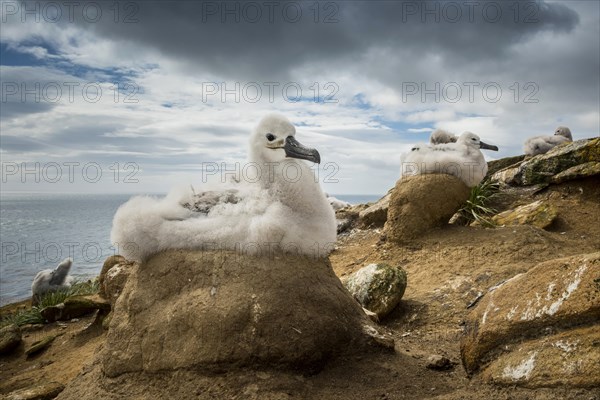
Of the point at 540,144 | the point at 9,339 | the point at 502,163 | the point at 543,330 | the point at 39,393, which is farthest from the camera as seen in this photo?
the point at 540,144

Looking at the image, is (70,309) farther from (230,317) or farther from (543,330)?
(543,330)

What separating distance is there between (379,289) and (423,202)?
3.35 meters

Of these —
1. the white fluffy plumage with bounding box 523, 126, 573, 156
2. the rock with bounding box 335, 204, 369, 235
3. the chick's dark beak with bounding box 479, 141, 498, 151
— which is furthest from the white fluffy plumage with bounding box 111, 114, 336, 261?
the white fluffy plumage with bounding box 523, 126, 573, 156

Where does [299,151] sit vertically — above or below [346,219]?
above

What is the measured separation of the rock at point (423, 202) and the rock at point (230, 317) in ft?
18.7

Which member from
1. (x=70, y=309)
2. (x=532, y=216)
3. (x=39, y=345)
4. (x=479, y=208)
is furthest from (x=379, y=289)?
(x=70, y=309)

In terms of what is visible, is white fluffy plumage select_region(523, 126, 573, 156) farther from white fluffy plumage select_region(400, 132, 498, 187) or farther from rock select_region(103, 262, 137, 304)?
rock select_region(103, 262, 137, 304)

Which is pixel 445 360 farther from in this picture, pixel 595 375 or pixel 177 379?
pixel 177 379

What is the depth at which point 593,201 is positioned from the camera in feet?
36.0

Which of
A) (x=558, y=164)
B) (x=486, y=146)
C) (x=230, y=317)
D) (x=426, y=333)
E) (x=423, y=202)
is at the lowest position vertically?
(x=426, y=333)

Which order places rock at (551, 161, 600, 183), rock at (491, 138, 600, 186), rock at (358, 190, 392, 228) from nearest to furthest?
rock at (551, 161, 600, 183) → rock at (491, 138, 600, 186) → rock at (358, 190, 392, 228)

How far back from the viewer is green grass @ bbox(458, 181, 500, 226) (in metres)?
11.2

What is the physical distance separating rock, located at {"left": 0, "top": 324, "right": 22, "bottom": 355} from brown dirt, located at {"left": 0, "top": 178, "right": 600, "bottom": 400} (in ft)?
0.75

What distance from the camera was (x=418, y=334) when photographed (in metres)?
6.30
